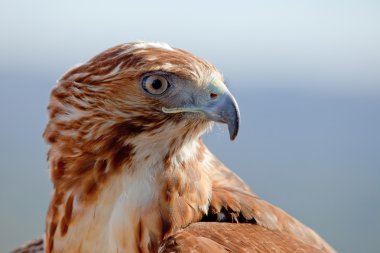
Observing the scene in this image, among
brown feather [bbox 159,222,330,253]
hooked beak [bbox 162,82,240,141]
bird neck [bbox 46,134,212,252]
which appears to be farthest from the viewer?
bird neck [bbox 46,134,212,252]

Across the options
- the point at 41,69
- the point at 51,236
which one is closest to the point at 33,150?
the point at 51,236

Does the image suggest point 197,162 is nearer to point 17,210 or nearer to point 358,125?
point 17,210

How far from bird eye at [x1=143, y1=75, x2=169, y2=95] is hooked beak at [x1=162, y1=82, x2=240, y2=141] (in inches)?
3.7

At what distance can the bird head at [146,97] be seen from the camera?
3.88 meters

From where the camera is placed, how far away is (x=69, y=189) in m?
4.02

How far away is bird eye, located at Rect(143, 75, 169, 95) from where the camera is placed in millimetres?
3875

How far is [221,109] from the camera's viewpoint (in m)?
3.86

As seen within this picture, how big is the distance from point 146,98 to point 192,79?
23 centimetres

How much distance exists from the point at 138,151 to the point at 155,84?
32 cm

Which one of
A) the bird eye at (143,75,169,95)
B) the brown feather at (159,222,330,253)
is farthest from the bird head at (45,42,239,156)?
the brown feather at (159,222,330,253)

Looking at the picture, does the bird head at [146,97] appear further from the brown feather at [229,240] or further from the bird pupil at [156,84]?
the brown feather at [229,240]

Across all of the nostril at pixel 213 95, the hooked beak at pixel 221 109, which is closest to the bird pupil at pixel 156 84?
the hooked beak at pixel 221 109

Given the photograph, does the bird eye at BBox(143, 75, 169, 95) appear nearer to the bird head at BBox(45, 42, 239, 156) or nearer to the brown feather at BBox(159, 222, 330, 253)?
the bird head at BBox(45, 42, 239, 156)

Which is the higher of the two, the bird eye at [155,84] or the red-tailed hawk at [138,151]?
the bird eye at [155,84]
